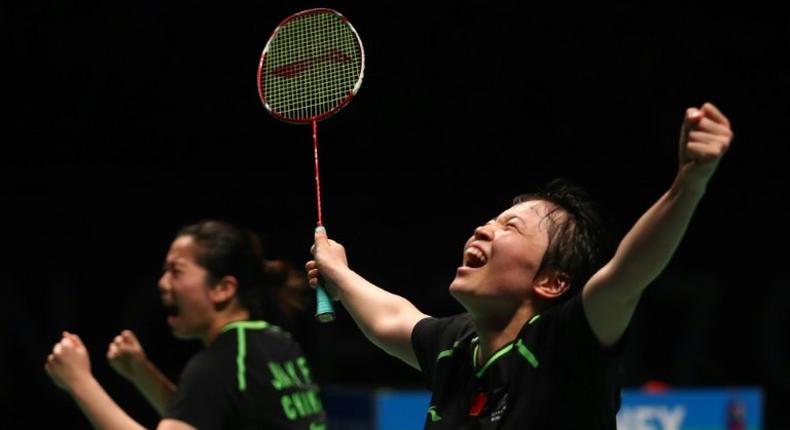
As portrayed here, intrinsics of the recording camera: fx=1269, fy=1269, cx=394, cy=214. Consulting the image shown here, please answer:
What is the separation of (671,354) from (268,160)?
7.51 feet

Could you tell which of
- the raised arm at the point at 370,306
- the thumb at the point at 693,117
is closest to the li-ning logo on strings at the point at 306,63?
the raised arm at the point at 370,306

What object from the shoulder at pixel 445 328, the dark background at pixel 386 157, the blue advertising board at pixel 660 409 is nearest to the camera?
the shoulder at pixel 445 328

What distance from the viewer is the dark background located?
5602 millimetres

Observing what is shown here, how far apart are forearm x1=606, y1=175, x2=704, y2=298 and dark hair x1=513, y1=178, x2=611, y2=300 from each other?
338 millimetres

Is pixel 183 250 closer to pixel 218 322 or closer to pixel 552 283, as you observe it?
pixel 218 322

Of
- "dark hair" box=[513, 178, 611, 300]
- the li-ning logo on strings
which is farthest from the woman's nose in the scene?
the li-ning logo on strings

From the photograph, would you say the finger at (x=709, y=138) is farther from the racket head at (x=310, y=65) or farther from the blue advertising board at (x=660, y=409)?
the blue advertising board at (x=660, y=409)

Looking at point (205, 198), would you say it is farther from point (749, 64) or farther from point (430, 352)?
point (430, 352)

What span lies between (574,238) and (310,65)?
0.95 meters

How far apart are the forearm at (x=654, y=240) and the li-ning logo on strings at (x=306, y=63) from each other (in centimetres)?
119

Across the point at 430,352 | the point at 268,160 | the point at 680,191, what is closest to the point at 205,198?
the point at 268,160

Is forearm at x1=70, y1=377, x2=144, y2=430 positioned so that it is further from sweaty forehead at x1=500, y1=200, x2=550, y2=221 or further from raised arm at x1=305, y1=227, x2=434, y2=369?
sweaty forehead at x1=500, y1=200, x2=550, y2=221

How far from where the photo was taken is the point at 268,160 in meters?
6.30

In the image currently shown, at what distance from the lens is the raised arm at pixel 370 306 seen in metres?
2.54
